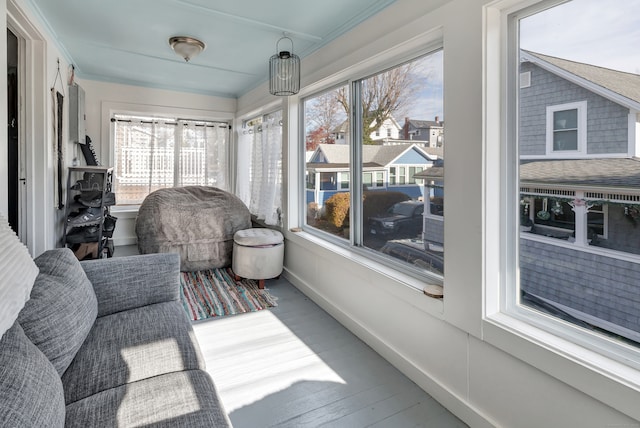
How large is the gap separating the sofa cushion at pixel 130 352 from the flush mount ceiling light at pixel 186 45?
241 cm

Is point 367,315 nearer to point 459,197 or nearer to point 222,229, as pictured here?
point 459,197

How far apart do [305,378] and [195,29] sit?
284cm

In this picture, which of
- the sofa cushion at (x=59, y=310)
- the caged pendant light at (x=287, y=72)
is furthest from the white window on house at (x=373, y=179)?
the sofa cushion at (x=59, y=310)

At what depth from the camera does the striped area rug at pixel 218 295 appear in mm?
3035

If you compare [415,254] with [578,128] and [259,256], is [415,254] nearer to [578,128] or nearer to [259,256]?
[578,128]

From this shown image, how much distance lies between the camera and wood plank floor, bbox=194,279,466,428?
1771 millimetres

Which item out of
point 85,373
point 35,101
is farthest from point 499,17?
point 35,101

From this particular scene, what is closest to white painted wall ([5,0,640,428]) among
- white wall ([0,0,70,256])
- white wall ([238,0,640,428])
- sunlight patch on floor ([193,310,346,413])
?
white wall ([238,0,640,428])

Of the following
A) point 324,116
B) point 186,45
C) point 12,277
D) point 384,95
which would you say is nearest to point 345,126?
point 324,116

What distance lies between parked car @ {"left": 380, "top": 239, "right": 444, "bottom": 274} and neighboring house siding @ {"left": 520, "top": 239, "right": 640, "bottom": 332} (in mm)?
532

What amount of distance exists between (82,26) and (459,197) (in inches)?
131

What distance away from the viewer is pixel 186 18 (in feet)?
8.93

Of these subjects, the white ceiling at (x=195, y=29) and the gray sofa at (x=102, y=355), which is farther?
the white ceiling at (x=195, y=29)

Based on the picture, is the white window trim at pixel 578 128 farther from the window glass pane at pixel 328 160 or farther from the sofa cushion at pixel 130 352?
the sofa cushion at pixel 130 352
